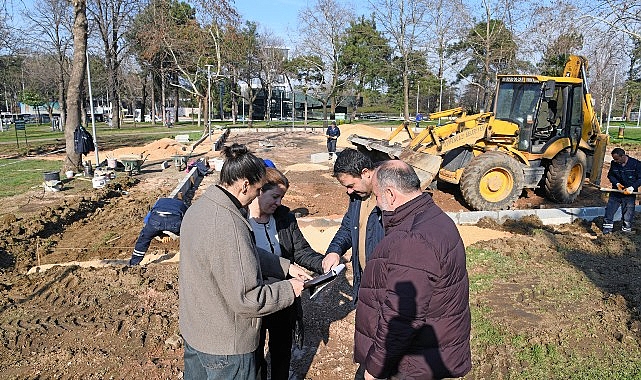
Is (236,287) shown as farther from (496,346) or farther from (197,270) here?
(496,346)

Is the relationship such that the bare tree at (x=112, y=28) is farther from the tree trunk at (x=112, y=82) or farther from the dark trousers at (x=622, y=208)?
the dark trousers at (x=622, y=208)

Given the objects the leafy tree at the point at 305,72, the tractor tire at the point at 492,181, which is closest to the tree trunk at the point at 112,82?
the leafy tree at the point at 305,72

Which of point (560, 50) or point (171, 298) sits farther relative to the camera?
point (560, 50)

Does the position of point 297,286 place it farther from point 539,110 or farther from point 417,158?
point 539,110

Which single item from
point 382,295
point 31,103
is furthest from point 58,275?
point 31,103

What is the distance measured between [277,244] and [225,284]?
1207 mm

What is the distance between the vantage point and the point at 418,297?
207cm

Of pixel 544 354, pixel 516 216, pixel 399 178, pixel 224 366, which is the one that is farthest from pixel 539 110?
pixel 224 366

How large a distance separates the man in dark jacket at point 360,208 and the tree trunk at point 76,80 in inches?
503

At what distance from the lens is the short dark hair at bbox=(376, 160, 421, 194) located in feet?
7.45

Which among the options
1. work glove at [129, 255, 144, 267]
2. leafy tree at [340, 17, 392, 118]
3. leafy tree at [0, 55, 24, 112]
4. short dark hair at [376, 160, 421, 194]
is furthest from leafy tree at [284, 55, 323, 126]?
short dark hair at [376, 160, 421, 194]

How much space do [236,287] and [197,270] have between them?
203 millimetres

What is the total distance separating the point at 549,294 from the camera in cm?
519

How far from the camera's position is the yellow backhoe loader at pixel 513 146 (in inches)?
354
